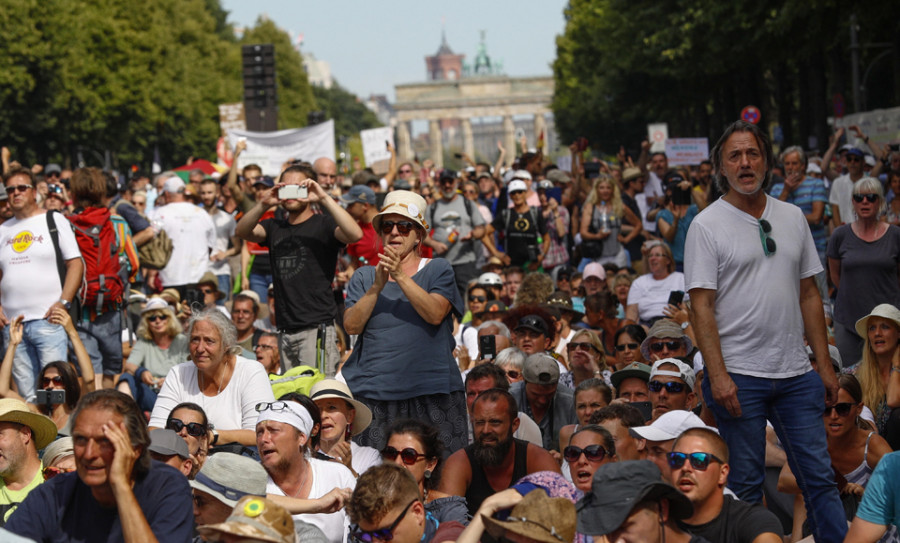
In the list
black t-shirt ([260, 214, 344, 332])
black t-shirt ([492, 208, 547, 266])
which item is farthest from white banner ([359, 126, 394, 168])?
black t-shirt ([260, 214, 344, 332])

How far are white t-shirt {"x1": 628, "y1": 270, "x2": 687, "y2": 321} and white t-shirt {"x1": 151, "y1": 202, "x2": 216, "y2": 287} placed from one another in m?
4.74

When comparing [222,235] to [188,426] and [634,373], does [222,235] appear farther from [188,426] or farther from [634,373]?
[188,426]

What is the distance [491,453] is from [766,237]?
5.99 ft

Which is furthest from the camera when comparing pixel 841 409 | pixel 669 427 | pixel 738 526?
pixel 841 409

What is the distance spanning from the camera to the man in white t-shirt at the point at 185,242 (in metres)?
13.9

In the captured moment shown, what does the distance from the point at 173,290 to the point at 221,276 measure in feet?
6.82

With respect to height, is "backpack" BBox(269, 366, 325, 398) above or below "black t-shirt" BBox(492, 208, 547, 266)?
below

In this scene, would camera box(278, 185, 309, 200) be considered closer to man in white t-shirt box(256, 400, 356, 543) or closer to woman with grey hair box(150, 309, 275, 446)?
woman with grey hair box(150, 309, 275, 446)

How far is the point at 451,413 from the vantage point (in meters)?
7.38

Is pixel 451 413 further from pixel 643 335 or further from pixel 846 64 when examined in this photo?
pixel 846 64

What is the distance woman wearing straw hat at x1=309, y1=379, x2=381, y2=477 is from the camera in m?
7.24

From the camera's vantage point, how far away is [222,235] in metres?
15.3

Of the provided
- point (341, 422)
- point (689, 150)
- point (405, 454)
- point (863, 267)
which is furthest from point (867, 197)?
point (689, 150)

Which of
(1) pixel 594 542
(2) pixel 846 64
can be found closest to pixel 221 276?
(1) pixel 594 542
